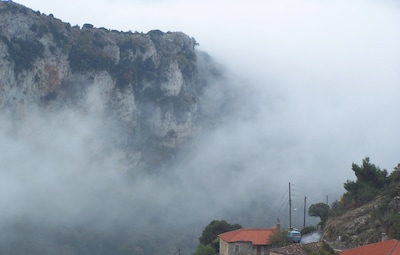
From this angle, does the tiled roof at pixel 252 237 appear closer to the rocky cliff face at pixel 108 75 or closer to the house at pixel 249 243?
the house at pixel 249 243

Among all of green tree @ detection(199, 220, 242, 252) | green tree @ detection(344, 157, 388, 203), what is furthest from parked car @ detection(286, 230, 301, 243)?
A: green tree @ detection(199, 220, 242, 252)

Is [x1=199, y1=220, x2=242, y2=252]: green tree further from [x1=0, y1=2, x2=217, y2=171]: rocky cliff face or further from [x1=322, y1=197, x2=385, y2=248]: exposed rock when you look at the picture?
[x1=0, y1=2, x2=217, y2=171]: rocky cliff face

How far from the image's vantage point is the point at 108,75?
123125mm

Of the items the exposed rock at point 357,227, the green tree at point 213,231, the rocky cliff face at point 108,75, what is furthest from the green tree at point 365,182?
the rocky cliff face at point 108,75

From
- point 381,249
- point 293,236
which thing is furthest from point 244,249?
point 381,249

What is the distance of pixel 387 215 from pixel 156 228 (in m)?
76.2

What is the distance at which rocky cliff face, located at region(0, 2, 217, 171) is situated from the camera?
360ft

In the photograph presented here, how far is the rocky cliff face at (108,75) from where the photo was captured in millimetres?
109750

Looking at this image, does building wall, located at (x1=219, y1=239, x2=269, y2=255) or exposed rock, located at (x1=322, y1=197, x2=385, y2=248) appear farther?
building wall, located at (x1=219, y1=239, x2=269, y2=255)

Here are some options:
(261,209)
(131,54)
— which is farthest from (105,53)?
(261,209)

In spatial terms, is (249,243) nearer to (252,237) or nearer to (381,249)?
(252,237)

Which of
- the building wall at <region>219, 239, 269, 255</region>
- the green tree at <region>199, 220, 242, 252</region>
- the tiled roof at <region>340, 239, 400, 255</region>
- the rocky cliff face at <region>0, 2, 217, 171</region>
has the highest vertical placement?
the rocky cliff face at <region>0, 2, 217, 171</region>

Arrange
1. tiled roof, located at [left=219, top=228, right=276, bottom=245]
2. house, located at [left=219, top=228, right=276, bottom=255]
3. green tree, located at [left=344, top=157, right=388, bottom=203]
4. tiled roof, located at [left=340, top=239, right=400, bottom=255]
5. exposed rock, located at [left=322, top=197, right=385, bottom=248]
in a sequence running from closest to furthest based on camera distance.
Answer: tiled roof, located at [left=340, top=239, right=400, bottom=255] < exposed rock, located at [left=322, top=197, right=385, bottom=248] < green tree, located at [left=344, top=157, right=388, bottom=203] < house, located at [left=219, top=228, right=276, bottom=255] < tiled roof, located at [left=219, top=228, right=276, bottom=245]

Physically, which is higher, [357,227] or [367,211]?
[367,211]
